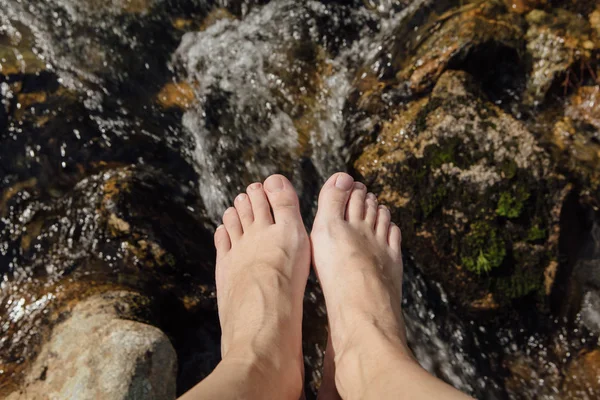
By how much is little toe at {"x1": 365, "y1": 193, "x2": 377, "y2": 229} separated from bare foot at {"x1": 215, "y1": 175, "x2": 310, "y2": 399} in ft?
1.14

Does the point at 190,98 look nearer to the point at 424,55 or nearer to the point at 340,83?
the point at 340,83

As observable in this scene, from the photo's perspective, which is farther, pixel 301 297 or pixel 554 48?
pixel 554 48

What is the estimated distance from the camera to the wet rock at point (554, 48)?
2.83 meters

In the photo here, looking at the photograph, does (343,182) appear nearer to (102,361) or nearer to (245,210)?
(245,210)

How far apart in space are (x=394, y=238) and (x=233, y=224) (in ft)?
2.86

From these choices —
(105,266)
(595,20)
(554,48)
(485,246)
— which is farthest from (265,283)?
(595,20)

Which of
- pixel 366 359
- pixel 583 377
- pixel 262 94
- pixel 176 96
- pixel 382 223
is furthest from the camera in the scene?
pixel 176 96

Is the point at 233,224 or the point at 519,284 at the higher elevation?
the point at 233,224

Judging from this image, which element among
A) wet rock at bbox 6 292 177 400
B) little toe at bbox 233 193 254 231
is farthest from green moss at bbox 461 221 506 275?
wet rock at bbox 6 292 177 400

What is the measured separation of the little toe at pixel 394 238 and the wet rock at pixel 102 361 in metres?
1.19

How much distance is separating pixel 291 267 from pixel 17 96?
224 cm

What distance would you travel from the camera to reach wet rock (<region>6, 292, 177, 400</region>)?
192 centimetres

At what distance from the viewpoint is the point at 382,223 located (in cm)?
253

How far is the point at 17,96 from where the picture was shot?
10.3ft
